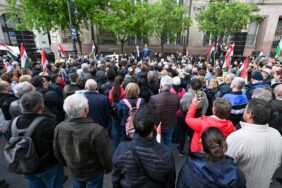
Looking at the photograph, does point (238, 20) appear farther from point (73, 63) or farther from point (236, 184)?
point (236, 184)

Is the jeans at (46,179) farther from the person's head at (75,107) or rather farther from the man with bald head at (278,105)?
the man with bald head at (278,105)

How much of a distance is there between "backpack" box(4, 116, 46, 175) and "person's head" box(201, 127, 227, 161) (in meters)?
1.95

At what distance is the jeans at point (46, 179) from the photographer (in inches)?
94.8

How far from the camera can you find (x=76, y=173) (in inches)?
90.4

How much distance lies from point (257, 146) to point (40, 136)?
8.32ft

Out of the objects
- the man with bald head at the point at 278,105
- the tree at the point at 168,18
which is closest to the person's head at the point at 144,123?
the man with bald head at the point at 278,105

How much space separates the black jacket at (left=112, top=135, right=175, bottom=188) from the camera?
64.8 inches

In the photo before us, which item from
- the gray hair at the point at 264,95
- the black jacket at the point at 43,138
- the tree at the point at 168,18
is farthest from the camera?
the tree at the point at 168,18

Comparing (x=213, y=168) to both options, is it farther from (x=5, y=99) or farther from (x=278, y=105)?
(x=5, y=99)

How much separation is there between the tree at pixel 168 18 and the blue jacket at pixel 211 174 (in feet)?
58.4

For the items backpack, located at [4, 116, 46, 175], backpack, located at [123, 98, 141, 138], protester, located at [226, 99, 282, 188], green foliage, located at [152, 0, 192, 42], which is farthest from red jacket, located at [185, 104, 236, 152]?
green foliage, located at [152, 0, 192, 42]

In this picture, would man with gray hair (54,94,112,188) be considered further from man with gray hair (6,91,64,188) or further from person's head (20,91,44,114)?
person's head (20,91,44,114)

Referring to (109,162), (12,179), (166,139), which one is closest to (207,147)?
(109,162)

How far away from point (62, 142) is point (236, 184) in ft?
6.21
